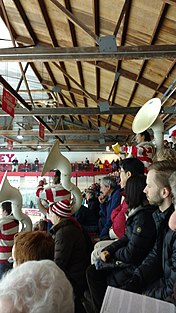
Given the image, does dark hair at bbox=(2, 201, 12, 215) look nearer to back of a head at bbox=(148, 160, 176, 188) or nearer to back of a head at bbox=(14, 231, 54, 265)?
back of a head at bbox=(14, 231, 54, 265)

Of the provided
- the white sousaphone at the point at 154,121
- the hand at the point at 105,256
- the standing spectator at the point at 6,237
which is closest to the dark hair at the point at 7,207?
the standing spectator at the point at 6,237

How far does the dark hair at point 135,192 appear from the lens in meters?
2.31

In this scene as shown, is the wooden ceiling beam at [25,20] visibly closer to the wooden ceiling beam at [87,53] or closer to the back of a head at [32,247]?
the wooden ceiling beam at [87,53]

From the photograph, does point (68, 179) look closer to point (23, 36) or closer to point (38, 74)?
point (23, 36)

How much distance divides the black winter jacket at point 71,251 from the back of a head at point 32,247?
718mm

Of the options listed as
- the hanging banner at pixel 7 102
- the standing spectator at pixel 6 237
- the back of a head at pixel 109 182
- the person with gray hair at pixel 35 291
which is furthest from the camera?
the hanging banner at pixel 7 102

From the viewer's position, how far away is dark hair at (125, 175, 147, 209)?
231 centimetres

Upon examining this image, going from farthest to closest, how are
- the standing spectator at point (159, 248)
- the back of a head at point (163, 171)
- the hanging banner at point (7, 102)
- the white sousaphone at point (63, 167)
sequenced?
the hanging banner at point (7, 102)
the white sousaphone at point (63, 167)
the back of a head at point (163, 171)
the standing spectator at point (159, 248)

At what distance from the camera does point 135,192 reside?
235 cm

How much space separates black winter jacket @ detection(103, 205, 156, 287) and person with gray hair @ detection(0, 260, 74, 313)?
104 centimetres

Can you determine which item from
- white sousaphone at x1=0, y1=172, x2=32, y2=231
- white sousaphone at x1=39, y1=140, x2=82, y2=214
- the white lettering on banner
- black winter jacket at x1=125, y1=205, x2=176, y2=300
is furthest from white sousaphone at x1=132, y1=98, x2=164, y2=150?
the white lettering on banner

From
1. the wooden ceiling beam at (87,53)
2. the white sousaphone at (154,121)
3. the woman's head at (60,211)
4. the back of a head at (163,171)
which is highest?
the wooden ceiling beam at (87,53)

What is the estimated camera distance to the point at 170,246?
171 centimetres

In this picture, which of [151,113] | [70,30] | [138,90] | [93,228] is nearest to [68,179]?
[151,113]
